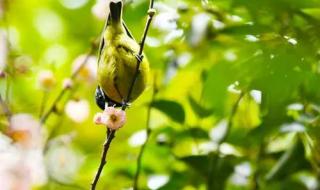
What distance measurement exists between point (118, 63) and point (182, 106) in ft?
1.11

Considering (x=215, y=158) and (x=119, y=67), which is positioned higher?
(x=119, y=67)

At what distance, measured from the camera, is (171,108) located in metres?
0.78

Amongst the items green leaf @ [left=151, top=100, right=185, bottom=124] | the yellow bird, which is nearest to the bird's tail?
the yellow bird

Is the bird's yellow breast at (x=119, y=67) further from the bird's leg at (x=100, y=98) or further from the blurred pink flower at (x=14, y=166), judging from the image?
the blurred pink flower at (x=14, y=166)

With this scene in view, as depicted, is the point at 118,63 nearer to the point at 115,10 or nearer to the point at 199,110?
the point at 115,10

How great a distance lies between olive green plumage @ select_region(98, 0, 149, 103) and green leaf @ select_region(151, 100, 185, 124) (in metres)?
0.29

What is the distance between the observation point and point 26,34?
1109 millimetres

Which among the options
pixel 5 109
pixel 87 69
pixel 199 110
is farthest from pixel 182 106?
pixel 5 109

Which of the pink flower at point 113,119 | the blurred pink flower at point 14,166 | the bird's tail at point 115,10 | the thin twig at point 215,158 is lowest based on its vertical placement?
the thin twig at point 215,158

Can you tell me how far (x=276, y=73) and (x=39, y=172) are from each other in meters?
0.33

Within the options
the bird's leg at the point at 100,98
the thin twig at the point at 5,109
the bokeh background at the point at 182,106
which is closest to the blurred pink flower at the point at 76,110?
the bokeh background at the point at 182,106

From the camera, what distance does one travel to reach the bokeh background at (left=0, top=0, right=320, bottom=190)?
1.79ft

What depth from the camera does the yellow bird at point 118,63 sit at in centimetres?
47

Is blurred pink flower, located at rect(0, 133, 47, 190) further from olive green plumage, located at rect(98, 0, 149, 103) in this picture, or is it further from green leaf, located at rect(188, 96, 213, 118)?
green leaf, located at rect(188, 96, 213, 118)
